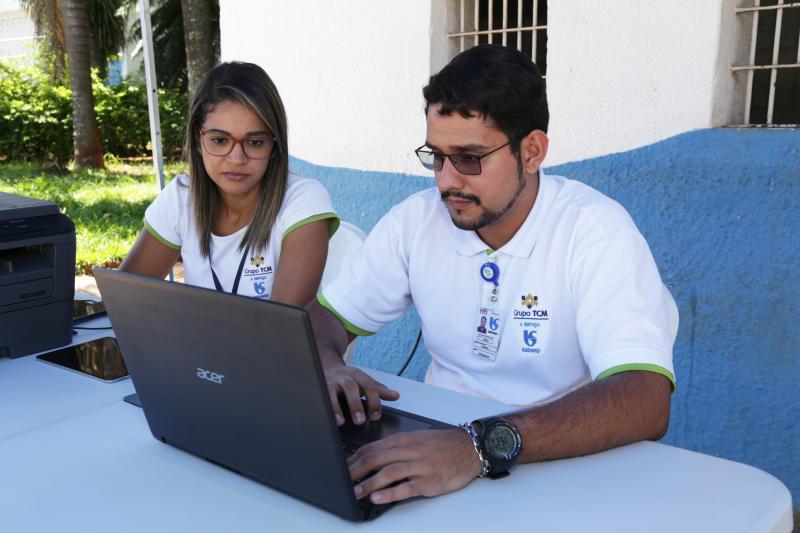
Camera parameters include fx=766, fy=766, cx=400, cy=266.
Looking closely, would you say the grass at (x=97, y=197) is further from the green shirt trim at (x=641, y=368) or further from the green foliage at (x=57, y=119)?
the green shirt trim at (x=641, y=368)

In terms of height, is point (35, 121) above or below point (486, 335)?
above

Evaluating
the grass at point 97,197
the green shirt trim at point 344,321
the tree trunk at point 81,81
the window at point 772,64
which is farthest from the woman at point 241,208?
the tree trunk at point 81,81

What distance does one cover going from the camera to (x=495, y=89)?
178cm

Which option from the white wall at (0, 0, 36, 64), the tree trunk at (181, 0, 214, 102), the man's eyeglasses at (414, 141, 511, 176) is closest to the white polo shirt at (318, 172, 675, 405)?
the man's eyeglasses at (414, 141, 511, 176)

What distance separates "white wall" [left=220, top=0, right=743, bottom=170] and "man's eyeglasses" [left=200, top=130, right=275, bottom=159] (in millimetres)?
1501

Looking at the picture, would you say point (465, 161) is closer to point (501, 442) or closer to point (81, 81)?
point (501, 442)

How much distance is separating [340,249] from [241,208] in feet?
1.18

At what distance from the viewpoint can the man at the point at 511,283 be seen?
152 centimetres

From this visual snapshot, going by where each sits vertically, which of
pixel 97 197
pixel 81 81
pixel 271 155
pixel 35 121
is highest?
pixel 81 81

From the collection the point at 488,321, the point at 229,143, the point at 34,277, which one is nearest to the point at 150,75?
the point at 229,143

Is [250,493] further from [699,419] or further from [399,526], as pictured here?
[699,419]

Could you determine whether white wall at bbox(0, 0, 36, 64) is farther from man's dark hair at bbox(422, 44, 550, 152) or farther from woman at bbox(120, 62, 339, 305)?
man's dark hair at bbox(422, 44, 550, 152)

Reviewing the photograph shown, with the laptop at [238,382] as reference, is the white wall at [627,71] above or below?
above

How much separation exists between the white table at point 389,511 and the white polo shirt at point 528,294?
0.28m
